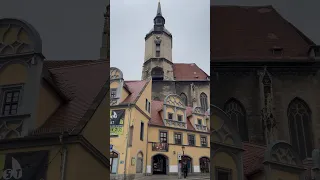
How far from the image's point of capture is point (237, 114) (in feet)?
28.8

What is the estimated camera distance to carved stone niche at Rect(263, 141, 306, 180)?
291 inches

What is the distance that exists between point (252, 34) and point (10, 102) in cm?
537

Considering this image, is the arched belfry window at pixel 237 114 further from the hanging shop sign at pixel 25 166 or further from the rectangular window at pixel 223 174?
the hanging shop sign at pixel 25 166

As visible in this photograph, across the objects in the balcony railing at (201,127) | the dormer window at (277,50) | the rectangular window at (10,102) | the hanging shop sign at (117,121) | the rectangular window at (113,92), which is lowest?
the balcony railing at (201,127)

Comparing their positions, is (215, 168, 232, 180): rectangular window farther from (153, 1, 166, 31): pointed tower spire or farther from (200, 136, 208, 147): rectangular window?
(153, 1, 166, 31): pointed tower spire

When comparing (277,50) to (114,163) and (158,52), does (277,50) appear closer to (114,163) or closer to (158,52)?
(158,52)

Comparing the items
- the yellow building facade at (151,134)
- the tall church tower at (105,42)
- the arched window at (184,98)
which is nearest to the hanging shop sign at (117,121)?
the yellow building facade at (151,134)

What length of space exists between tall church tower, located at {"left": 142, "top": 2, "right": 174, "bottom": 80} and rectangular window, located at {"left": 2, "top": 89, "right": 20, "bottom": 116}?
9.83ft

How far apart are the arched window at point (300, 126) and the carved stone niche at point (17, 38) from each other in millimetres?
4980

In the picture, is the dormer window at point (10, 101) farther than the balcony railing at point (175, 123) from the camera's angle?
Yes

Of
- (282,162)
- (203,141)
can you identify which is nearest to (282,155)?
(282,162)

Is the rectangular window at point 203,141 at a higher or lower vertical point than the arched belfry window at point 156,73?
lower

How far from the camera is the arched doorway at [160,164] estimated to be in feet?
14.9

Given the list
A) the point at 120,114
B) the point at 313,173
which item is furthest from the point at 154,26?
the point at 313,173
